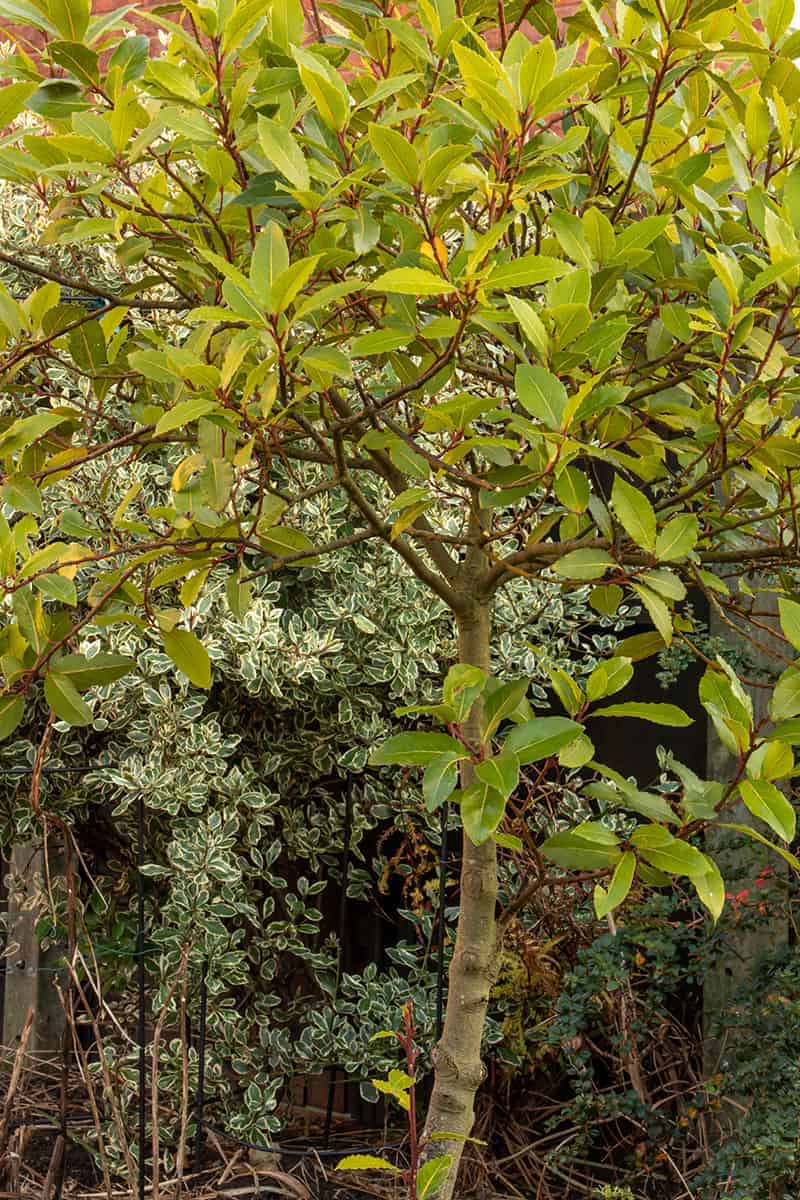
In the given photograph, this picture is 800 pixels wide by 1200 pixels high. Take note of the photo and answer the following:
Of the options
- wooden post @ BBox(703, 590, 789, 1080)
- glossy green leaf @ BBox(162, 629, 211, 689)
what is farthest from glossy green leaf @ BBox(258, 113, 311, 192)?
wooden post @ BBox(703, 590, 789, 1080)

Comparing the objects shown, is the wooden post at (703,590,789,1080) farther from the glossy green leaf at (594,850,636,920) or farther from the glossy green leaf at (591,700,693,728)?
the glossy green leaf at (594,850,636,920)

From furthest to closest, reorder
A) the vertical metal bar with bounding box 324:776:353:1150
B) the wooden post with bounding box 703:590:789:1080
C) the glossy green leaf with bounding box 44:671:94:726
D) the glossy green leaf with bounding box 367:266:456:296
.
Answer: the vertical metal bar with bounding box 324:776:353:1150
the wooden post with bounding box 703:590:789:1080
the glossy green leaf with bounding box 44:671:94:726
the glossy green leaf with bounding box 367:266:456:296

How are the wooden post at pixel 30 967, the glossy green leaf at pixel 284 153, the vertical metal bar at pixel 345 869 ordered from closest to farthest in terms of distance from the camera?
the glossy green leaf at pixel 284 153 → the vertical metal bar at pixel 345 869 → the wooden post at pixel 30 967

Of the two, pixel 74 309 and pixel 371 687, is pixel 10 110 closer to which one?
pixel 74 309

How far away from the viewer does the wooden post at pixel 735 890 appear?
3.29 meters

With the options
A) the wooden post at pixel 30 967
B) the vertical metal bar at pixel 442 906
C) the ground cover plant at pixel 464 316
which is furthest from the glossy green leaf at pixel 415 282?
the wooden post at pixel 30 967

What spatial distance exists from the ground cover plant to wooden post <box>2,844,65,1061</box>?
2.36 meters

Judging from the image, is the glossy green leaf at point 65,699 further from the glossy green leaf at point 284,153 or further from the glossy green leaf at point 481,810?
the glossy green leaf at point 284,153

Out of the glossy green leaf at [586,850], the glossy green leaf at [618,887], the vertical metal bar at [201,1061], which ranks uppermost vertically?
the glossy green leaf at [586,850]

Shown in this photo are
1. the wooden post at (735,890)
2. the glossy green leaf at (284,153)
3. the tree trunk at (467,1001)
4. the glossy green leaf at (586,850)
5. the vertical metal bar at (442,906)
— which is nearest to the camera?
the glossy green leaf at (284,153)

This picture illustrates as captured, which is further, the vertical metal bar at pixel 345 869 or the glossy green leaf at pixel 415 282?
the vertical metal bar at pixel 345 869

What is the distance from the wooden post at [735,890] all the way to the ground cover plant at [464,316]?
1474 mm

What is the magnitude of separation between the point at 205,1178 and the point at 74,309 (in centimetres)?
270

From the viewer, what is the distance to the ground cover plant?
4.72 ft
